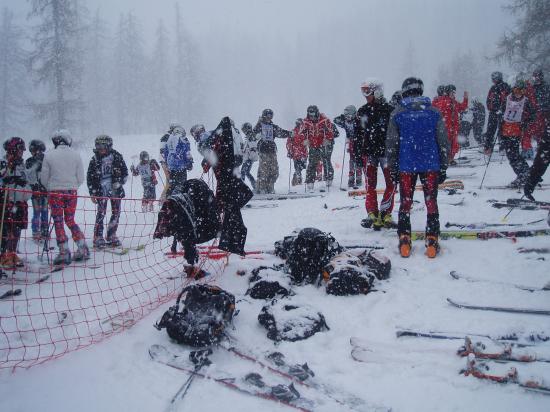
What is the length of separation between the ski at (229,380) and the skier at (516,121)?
7793mm

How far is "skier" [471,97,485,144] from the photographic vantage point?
607 inches

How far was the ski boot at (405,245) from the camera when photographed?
4844 millimetres

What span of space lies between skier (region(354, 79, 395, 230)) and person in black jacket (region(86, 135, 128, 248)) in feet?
15.6

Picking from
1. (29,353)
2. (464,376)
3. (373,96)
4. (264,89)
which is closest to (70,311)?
(29,353)

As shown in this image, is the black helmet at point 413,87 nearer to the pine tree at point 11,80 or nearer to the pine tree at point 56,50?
the pine tree at point 56,50

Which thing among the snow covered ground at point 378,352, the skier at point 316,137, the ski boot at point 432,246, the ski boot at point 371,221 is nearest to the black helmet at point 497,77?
the skier at point 316,137

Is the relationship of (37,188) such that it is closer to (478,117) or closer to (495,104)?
(495,104)

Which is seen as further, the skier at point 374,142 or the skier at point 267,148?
the skier at point 267,148

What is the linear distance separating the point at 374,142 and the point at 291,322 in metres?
3.66

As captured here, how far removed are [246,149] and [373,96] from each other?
514 centimetres

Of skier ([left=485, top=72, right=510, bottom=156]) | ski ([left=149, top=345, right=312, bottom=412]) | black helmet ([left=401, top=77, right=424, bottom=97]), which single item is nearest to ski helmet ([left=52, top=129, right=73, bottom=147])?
ski ([left=149, top=345, right=312, bottom=412])

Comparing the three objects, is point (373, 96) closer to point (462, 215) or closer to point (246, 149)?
point (462, 215)

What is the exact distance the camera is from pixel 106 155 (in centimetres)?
696

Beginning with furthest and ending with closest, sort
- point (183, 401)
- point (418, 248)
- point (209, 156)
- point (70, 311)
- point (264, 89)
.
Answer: point (264, 89) < point (418, 248) < point (209, 156) < point (70, 311) < point (183, 401)
